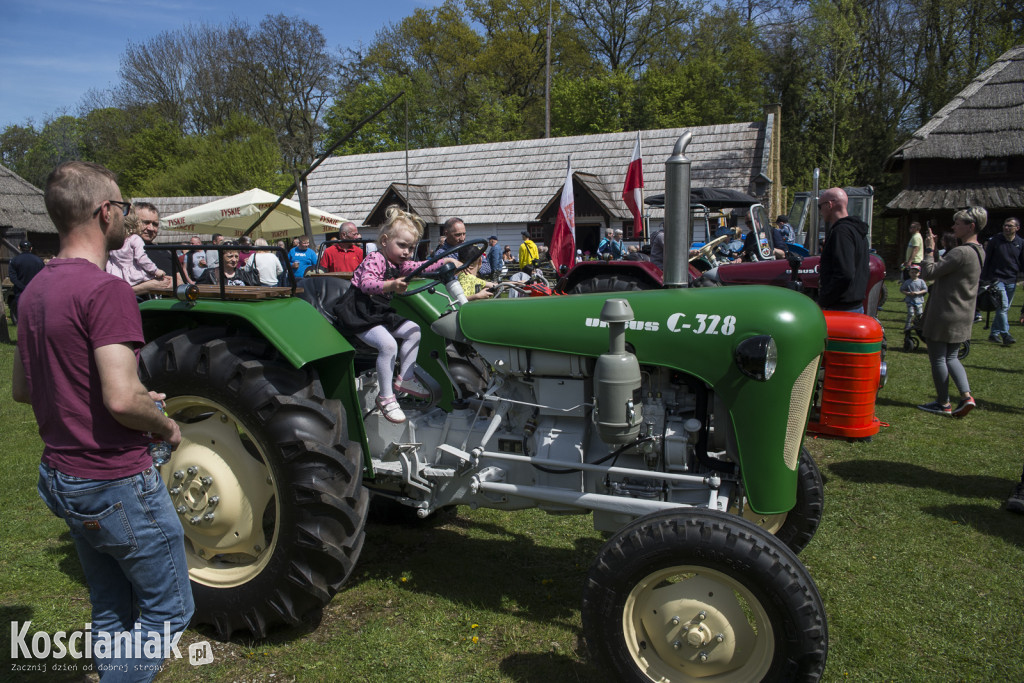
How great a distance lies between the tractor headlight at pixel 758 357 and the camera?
7.43 feet

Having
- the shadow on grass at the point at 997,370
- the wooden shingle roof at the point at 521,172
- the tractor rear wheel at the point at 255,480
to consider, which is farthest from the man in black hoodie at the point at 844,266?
the wooden shingle roof at the point at 521,172

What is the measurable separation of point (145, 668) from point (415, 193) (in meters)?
22.1

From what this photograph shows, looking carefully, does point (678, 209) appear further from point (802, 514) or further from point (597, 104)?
point (597, 104)

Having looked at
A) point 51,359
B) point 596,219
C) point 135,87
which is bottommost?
point 51,359

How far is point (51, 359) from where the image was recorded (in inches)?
69.9

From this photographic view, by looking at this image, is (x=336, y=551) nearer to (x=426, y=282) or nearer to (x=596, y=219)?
(x=426, y=282)

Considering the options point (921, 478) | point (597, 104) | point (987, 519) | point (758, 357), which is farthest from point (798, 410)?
point (597, 104)

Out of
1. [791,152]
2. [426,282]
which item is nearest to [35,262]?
[426,282]

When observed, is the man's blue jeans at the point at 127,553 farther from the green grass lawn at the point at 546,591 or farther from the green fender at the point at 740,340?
the green fender at the point at 740,340

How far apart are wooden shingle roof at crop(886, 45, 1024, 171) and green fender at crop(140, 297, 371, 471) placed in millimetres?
21866

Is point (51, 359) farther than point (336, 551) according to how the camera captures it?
No

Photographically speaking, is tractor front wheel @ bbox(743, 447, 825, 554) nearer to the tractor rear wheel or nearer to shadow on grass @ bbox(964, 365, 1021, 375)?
the tractor rear wheel

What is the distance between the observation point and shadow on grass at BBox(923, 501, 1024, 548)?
367 cm

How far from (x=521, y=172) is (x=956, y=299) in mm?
18088
